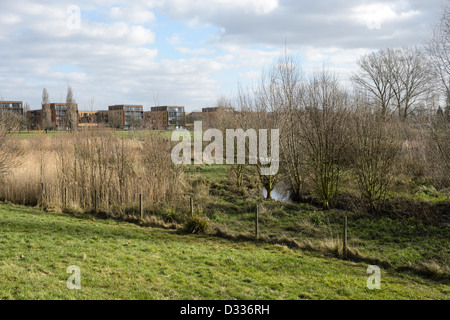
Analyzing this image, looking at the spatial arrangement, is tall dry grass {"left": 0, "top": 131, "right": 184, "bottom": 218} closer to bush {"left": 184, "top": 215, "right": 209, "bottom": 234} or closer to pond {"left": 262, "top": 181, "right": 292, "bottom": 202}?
bush {"left": 184, "top": 215, "right": 209, "bottom": 234}

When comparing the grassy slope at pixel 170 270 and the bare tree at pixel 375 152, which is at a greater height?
the bare tree at pixel 375 152

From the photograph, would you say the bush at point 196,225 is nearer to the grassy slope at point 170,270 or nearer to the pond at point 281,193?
the grassy slope at point 170,270

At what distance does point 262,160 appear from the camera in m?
16.1

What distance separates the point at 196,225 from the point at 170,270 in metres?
3.72

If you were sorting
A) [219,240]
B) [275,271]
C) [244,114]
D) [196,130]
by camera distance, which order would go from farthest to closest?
[196,130] → [244,114] → [219,240] → [275,271]

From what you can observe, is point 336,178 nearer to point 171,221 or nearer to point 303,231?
point 303,231

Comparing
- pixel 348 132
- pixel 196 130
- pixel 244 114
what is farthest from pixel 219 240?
pixel 196 130

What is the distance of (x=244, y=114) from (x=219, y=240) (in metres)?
9.46

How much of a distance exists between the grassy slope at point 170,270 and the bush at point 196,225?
532 mm

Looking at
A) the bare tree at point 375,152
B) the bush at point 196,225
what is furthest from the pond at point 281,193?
the bush at point 196,225

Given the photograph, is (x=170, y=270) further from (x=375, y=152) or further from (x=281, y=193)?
(x=281, y=193)

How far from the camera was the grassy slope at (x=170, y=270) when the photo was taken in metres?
5.59

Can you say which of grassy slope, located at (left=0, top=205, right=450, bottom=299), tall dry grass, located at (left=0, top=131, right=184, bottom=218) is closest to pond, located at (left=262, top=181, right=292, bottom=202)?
tall dry grass, located at (left=0, top=131, right=184, bottom=218)
